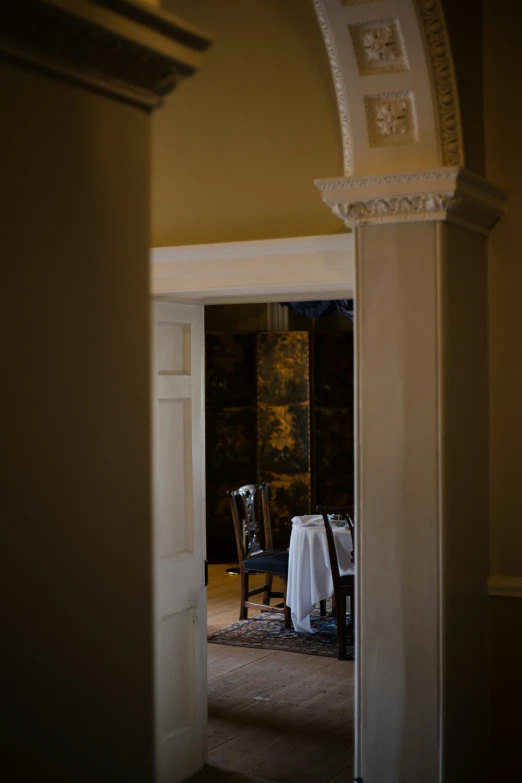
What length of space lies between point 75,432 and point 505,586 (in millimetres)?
2605

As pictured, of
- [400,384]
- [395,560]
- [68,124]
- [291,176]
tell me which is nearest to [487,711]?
[395,560]

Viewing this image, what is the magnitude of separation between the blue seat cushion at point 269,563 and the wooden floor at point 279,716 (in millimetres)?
764

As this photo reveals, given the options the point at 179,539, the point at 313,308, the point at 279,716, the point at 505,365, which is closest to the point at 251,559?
the point at 279,716

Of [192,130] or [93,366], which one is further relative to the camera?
[192,130]

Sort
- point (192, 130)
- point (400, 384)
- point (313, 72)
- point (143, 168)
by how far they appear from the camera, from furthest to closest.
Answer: point (192, 130)
point (313, 72)
point (400, 384)
point (143, 168)

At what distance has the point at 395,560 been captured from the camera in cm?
350

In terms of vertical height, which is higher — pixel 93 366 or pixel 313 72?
pixel 313 72

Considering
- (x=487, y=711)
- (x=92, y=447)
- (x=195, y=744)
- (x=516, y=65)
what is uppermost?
(x=516, y=65)

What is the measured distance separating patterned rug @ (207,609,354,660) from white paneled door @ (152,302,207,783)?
237cm

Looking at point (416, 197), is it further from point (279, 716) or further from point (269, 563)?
point (269, 563)

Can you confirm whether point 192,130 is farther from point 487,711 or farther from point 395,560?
point 487,711

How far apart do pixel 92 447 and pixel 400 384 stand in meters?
2.13

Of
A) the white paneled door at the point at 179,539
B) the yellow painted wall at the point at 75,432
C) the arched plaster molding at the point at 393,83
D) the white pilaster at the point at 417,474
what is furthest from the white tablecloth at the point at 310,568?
the yellow painted wall at the point at 75,432

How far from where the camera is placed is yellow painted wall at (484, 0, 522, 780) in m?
3.64
